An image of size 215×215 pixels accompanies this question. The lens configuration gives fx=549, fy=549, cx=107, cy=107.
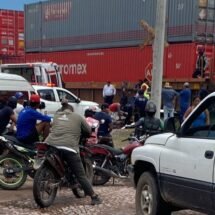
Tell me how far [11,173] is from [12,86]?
20.4 feet

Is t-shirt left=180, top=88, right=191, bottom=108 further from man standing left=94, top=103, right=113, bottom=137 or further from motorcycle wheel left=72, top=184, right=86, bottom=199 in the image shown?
motorcycle wheel left=72, top=184, right=86, bottom=199

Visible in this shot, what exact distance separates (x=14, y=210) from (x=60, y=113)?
1.50m

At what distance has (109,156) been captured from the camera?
9.53 m

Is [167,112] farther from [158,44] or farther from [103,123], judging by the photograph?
[103,123]

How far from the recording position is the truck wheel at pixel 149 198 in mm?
6605

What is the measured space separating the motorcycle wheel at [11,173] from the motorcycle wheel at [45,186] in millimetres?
1090

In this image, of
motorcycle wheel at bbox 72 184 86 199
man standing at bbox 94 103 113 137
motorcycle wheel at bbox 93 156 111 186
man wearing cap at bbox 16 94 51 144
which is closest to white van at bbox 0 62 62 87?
man standing at bbox 94 103 113 137

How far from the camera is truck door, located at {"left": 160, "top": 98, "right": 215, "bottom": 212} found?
5.58 m

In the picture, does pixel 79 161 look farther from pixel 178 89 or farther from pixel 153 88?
pixel 178 89

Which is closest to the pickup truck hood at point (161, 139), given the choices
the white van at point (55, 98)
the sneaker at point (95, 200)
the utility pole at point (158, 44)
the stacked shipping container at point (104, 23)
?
the sneaker at point (95, 200)

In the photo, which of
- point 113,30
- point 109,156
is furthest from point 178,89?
point 109,156

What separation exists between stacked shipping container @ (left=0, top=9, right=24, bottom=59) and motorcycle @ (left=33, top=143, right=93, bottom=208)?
2816 centimetres

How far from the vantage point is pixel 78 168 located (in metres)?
7.75

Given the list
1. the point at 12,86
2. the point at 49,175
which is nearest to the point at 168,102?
the point at 12,86
